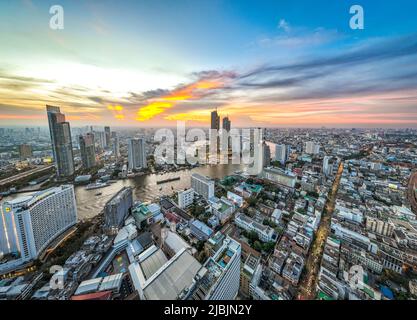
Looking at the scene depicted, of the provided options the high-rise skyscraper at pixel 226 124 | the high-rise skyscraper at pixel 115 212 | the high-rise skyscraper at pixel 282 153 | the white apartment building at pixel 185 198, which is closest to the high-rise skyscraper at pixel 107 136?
the high-rise skyscraper at pixel 226 124

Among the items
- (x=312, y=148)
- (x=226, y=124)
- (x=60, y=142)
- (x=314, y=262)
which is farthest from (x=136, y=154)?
(x=312, y=148)

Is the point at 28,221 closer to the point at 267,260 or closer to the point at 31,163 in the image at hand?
the point at 267,260

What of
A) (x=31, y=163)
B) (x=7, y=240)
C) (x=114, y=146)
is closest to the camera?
(x=7, y=240)

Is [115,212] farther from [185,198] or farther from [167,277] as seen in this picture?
[167,277]

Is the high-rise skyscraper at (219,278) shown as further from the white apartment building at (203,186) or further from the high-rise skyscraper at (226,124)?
the high-rise skyscraper at (226,124)

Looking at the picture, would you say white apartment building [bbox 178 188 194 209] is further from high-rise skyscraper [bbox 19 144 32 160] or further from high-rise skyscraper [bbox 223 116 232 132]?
high-rise skyscraper [bbox 223 116 232 132]
